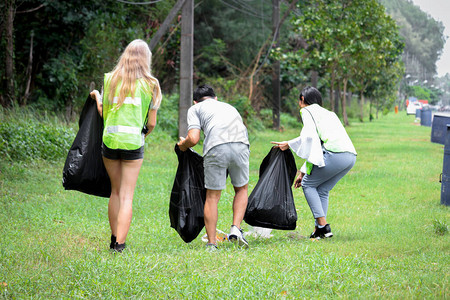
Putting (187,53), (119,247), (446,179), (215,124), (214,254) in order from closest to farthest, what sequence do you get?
(214,254), (119,247), (215,124), (446,179), (187,53)

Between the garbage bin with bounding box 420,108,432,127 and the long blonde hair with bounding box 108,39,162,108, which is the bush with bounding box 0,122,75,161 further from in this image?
the garbage bin with bounding box 420,108,432,127

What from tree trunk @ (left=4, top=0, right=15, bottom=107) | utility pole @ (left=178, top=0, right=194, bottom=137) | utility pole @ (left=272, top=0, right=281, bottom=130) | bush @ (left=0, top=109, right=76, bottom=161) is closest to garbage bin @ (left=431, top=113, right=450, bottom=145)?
utility pole @ (left=272, top=0, right=281, bottom=130)

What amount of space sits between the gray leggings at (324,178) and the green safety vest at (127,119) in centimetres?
186

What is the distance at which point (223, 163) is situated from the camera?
5668 millimetres

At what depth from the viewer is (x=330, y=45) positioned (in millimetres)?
21594

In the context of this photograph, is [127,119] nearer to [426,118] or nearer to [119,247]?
[119,247]

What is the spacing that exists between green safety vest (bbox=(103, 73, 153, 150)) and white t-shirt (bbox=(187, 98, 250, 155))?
50 centimetres

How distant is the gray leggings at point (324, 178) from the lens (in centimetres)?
609

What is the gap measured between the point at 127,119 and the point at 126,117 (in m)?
0.02

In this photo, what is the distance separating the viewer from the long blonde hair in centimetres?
540

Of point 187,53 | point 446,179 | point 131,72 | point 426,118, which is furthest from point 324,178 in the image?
point 426,118

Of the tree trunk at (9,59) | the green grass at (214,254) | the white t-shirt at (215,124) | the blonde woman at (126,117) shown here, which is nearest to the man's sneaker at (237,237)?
the green grass at (214,254)

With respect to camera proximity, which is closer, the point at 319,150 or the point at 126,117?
the point at 126,117

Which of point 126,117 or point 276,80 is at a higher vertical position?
point 276,80
